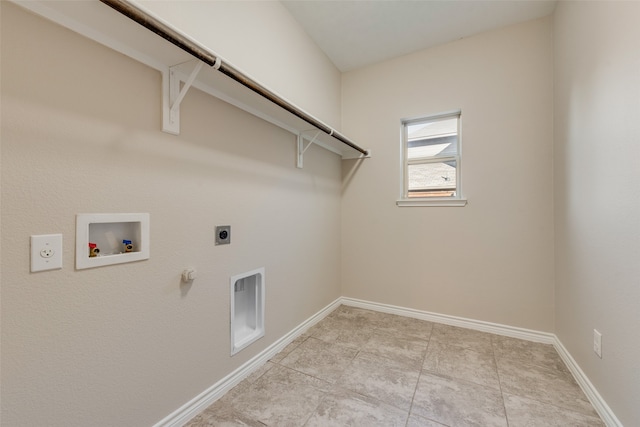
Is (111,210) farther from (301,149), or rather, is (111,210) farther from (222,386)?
(301,149)

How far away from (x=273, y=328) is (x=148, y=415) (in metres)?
0.90

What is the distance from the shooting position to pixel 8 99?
82 cm

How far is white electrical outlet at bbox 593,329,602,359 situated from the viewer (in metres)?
1.43

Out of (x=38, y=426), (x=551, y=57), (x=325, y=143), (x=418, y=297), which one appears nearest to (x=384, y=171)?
(x=325, y=143)

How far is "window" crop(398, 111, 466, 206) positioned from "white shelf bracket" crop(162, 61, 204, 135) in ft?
7.01

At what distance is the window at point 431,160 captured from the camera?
2.59 meters

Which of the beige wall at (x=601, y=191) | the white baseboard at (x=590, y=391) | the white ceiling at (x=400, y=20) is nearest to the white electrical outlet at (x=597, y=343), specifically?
the beige wall at (x=601, y=191)

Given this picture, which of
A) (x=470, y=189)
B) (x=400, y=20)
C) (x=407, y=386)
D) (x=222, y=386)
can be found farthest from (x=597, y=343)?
(x=400, y=20)

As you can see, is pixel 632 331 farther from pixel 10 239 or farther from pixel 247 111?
pixel 10 239

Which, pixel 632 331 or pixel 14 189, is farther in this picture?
pixel 632 331

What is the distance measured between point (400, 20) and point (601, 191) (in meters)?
1.92

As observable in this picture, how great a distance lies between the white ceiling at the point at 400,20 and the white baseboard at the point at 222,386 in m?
2.64

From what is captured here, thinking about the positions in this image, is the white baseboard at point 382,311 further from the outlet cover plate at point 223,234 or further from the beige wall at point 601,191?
the outlet cover plate at point 223,234

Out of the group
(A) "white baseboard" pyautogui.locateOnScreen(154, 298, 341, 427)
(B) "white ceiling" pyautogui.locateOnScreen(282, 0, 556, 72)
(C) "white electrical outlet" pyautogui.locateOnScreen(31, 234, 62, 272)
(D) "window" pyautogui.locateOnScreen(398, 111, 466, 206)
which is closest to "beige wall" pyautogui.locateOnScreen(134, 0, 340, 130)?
(B) "white ceiling" pyautogui.locateOnScreen(282, 0, 556, 72)
